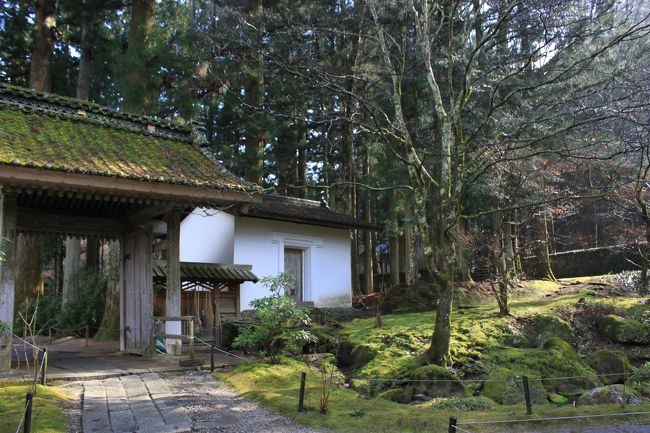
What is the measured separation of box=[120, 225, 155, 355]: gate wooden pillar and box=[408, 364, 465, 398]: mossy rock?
17.5 ft

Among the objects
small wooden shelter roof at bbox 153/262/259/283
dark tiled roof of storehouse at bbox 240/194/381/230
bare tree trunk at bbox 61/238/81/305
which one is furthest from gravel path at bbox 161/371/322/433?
bare tree trunk at bbox 61/238/81/305

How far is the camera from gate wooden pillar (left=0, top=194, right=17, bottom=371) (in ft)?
26.6

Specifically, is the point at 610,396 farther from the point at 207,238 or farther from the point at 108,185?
the point at 207,238

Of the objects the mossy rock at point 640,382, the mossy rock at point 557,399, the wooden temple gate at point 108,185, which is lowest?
the mossy rock at point 557,399

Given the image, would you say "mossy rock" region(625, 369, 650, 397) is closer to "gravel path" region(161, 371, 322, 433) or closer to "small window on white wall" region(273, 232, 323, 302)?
"gravel path" region(161, 371, 322, 433)

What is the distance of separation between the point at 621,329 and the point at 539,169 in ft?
17.8

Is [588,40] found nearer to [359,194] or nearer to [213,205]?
[213,205]

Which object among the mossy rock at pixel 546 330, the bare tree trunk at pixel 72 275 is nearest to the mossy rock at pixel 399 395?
the mossy rock at pixel 546 330

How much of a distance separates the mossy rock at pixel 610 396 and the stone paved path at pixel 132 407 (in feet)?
19.0

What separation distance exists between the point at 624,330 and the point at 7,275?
12881mm

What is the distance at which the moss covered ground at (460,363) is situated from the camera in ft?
21.4

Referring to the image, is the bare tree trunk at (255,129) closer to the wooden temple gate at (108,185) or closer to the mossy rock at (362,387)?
the wooden temple gate at (108,185)

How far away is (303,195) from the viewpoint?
28.2 meters

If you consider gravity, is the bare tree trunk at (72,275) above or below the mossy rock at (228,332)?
above
